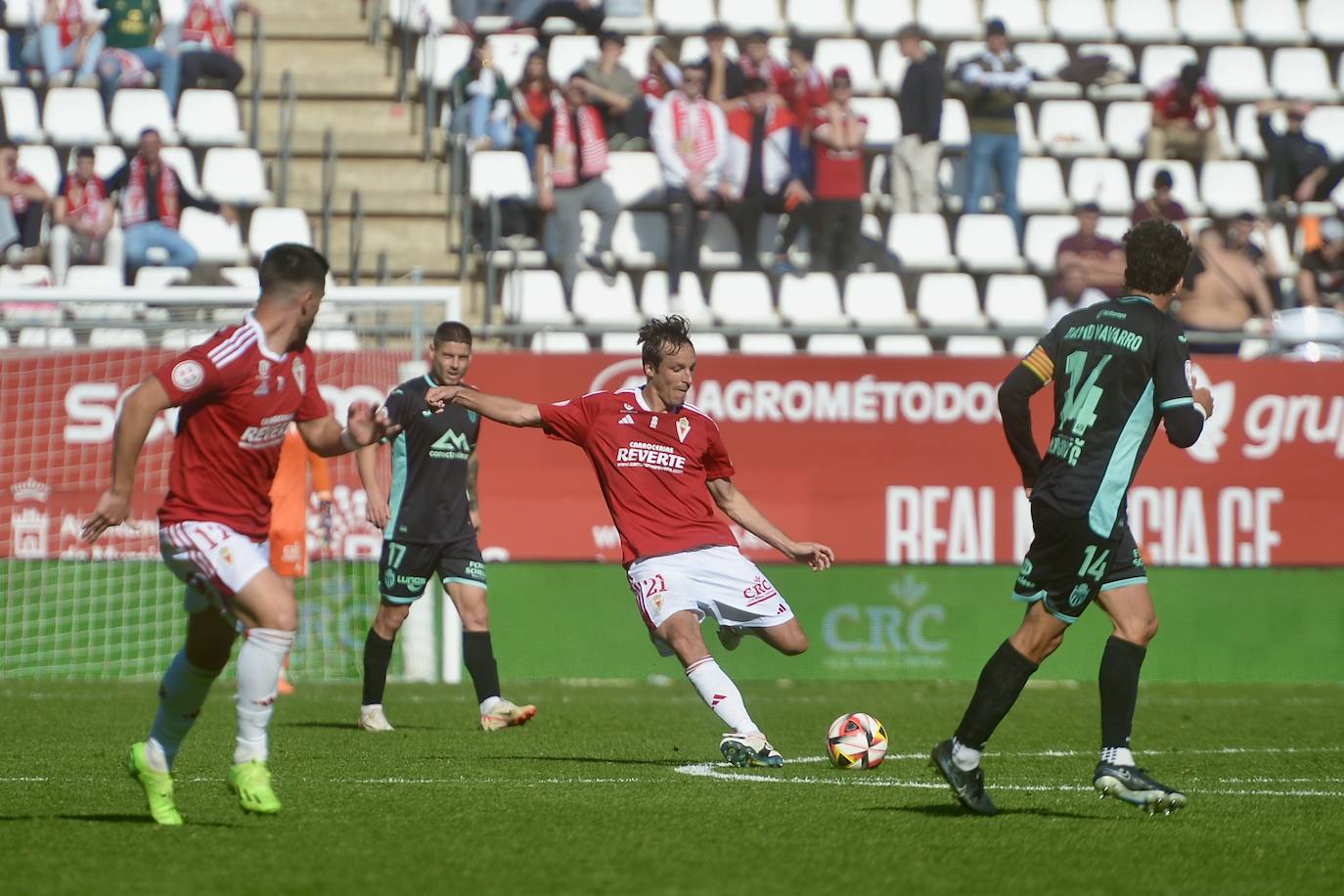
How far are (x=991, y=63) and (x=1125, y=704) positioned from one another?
14306mm

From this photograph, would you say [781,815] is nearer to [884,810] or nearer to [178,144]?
[884,810]

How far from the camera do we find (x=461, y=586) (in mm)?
11609

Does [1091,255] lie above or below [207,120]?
below

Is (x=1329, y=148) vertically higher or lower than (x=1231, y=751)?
higher

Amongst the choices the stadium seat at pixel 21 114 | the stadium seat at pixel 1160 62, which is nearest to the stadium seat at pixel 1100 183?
the stadium seat at pixel 1160 62

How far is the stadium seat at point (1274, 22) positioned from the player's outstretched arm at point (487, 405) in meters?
17.5

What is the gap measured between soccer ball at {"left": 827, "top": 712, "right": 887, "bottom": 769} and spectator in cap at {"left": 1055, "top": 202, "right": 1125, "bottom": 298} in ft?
35.4

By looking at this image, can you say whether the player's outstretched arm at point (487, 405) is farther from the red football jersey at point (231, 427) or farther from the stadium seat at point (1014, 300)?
the stadium seat at point (1014, 300)

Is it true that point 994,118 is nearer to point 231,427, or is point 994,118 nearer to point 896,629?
point 896,629

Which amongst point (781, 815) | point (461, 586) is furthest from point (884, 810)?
point (461, 586)

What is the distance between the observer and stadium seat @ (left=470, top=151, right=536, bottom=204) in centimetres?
1981

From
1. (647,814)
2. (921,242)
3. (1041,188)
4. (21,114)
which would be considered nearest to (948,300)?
(921,242)

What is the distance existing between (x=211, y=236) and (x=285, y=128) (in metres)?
1.49

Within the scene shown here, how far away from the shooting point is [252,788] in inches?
267
